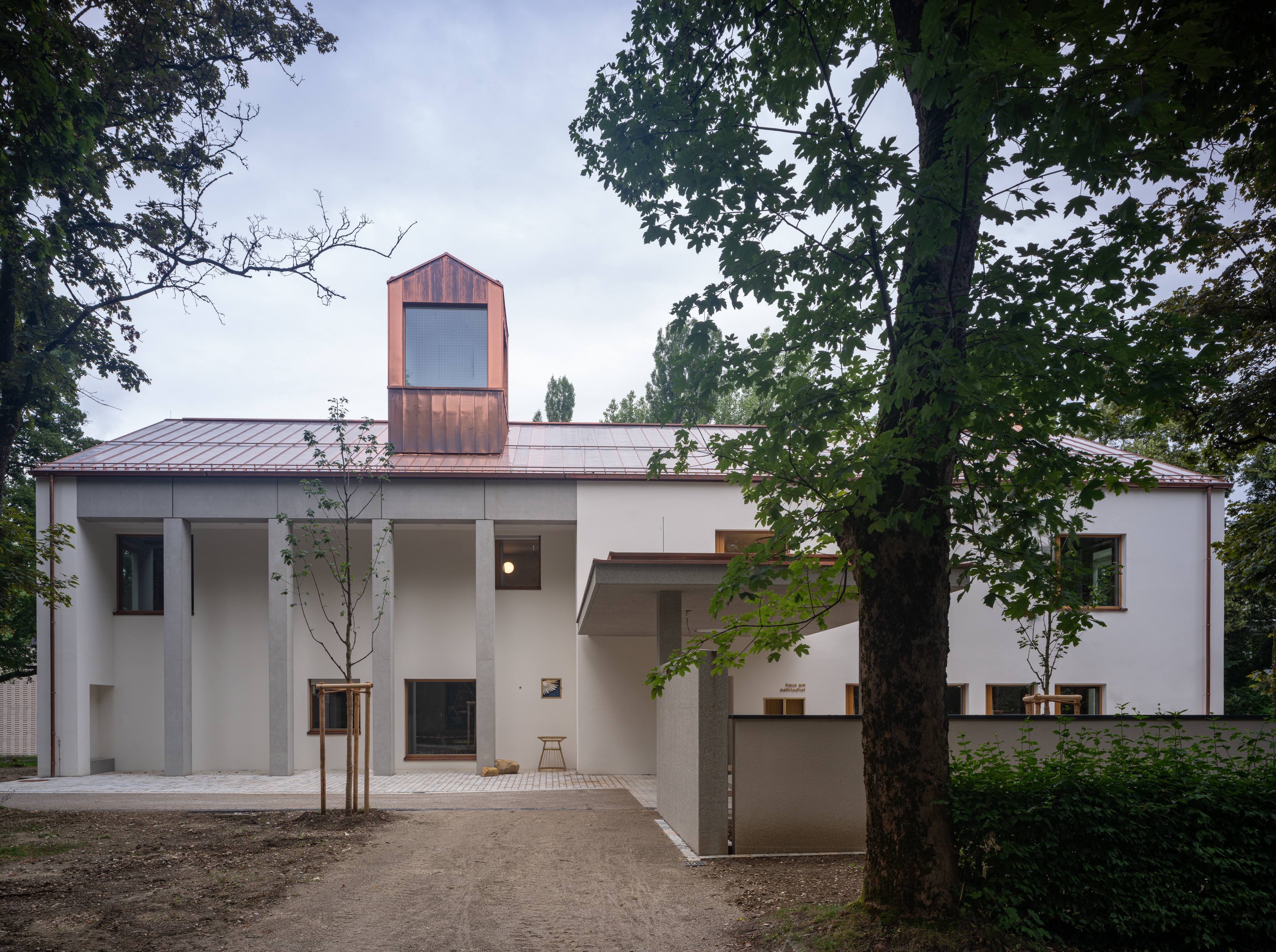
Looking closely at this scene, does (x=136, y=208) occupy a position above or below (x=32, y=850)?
above

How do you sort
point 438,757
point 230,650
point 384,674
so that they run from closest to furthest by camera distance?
point 384,674 → point 438,757 → point 230,650

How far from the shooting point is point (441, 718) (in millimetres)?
19453

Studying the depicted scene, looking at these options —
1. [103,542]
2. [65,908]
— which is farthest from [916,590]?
[103,542]

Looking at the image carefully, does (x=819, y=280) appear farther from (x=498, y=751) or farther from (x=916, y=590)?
(x=498, y=751)

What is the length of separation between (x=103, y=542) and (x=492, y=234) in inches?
922

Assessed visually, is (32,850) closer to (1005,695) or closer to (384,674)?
(384,674)

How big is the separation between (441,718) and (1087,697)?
49.4 ft

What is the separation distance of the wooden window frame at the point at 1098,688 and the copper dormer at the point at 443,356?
14.5 meters

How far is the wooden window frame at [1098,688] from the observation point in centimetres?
1862

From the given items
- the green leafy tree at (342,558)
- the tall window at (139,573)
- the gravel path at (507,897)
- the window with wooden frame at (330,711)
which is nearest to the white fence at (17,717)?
the tall window at (139,573)

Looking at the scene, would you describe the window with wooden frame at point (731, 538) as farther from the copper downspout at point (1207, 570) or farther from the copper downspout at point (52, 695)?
the copper downspout at point (52, 695)

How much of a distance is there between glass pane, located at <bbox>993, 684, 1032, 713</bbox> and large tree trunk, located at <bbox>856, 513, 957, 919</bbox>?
1458cm

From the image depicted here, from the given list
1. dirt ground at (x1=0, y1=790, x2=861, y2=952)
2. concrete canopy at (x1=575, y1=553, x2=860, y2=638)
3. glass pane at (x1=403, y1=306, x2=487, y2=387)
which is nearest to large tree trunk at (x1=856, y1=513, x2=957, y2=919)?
dirt ground at (x1=0, y1=790, x2=861, y2=952)

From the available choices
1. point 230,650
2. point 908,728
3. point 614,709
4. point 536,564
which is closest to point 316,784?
point 230,650
